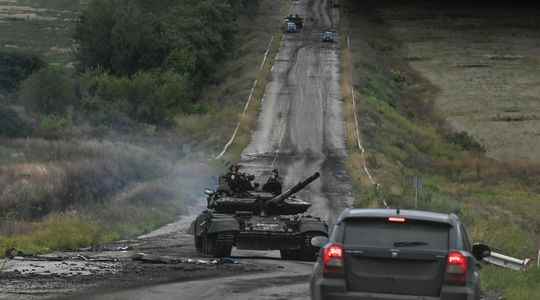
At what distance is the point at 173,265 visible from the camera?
24953 mm

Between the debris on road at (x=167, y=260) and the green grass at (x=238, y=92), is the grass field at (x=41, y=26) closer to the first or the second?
the green grass at (x=238, y=92)

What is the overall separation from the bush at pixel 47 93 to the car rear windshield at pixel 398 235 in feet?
187

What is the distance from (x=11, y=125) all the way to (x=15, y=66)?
1693 inches

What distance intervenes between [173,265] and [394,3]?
Result: 4799 inches

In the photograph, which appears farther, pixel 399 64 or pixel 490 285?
pixel 399 64

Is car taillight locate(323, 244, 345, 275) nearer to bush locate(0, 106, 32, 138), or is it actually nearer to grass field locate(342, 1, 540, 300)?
grass field locate(342, 1, 540, 300)

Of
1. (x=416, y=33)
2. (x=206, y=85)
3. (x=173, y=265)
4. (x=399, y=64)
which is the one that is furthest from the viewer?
(x=416, y=33)

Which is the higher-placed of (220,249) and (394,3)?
(220,249)

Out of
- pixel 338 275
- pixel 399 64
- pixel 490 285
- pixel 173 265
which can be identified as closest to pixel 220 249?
pixel 173 265

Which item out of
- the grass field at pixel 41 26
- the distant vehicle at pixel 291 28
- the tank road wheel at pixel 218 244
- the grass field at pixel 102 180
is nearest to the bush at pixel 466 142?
the grass field at pixel 102 180

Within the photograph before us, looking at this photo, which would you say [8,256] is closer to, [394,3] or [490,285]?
[490,285]

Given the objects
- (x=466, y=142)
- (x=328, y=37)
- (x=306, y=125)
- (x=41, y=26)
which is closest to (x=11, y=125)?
(x=306, y=125)

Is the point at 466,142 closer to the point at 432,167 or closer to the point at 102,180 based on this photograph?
the point at 432,167

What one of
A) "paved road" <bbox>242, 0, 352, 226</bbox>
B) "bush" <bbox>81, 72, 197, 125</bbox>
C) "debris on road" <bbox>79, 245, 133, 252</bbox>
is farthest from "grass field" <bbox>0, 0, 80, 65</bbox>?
"debris on road" <bbox>79, 245, 133, 252</bbox>
